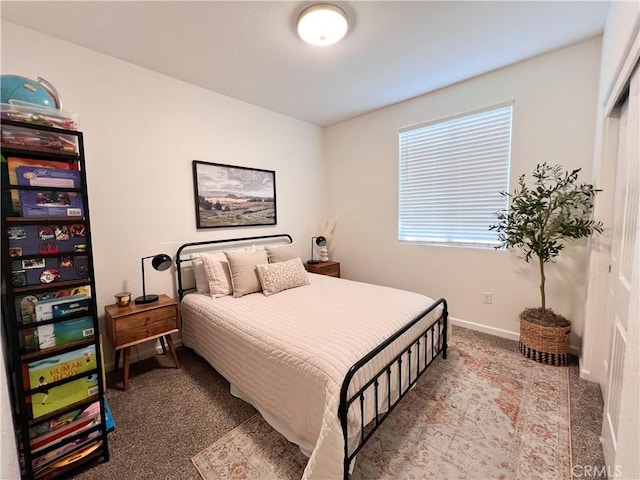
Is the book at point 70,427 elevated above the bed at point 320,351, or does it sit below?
below

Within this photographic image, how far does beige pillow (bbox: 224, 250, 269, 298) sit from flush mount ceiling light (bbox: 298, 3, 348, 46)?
1929 millimetres

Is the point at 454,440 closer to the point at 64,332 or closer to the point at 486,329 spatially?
the point at 486,329

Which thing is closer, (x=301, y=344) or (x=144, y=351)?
(x=301, y=344)

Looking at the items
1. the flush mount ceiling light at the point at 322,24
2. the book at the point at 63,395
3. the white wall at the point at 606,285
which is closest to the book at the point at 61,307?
the book at the point at 63,395

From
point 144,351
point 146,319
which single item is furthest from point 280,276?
point 144,351

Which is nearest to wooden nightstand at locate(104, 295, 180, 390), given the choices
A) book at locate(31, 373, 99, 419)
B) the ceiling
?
book at locate(31, 373, 99, 419)

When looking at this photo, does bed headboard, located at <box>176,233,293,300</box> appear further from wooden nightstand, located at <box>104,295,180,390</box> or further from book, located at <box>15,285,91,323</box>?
book, located at <box>15,285,91,323</box>

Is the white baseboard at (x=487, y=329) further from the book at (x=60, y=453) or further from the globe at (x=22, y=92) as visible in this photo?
the globe at (x=22, y=92)

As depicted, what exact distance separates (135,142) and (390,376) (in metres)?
2.87

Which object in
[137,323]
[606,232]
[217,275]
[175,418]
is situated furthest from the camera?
[217,275]

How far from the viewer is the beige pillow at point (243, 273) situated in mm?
2535

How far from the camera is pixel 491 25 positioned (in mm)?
2045

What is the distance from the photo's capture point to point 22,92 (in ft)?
4.17

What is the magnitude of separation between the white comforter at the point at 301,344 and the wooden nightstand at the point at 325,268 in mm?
1157
